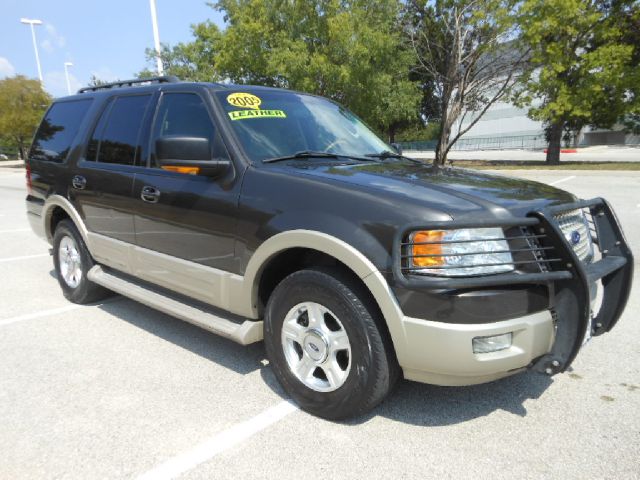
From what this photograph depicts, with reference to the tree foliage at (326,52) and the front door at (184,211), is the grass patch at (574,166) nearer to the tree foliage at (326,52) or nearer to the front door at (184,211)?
the tree foliage at (326,52)

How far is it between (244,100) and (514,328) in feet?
7.78

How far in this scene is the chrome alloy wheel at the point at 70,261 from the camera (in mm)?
4832

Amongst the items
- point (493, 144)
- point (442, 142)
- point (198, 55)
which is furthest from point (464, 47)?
point (493, 144)

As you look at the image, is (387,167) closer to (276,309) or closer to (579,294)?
(276,309)

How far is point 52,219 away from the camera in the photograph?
5.21 m

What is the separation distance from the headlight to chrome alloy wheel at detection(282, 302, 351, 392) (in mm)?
614

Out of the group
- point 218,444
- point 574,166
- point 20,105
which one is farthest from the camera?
point 20,105

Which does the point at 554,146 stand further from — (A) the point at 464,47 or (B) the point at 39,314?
(B) the point at 39,314

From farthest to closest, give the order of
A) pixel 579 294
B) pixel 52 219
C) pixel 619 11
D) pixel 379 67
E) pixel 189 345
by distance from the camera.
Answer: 1. pixel 619 11
2. pixel 379 67
3. pixel 52 219
4. pixel 189 345
5. pixel 579 294

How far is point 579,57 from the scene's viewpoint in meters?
23.3

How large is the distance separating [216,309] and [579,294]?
2234 millimetres

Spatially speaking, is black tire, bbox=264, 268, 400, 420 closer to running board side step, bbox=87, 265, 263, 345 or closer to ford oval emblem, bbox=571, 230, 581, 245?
running board side step, bbox=87, 265, 263, 345

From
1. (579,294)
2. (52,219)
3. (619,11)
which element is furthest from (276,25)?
(579,294)

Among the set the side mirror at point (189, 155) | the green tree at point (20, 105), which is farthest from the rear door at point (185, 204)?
the green tree at point (20, 105)
